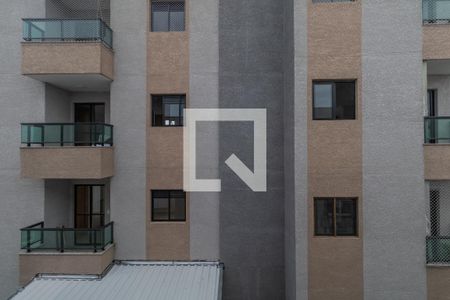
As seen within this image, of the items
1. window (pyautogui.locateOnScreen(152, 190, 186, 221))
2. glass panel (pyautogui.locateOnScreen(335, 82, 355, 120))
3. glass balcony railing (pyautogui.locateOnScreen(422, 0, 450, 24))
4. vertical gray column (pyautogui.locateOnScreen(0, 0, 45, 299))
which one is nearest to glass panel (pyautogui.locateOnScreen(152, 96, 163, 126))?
window (pyautogui.locateOnScreen(152, 190, 186, 221))

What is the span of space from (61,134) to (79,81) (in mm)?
1687

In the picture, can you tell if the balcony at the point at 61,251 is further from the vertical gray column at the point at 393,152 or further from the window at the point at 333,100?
the vertical gray column at the point at 393,152

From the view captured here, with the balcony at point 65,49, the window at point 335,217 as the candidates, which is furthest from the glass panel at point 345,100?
the balcony at point 65,49

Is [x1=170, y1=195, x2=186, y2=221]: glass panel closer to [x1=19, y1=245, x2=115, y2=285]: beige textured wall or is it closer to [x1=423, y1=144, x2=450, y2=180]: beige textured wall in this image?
[x1=19, y1=245, x2=115, y2=285]: beige textured wall

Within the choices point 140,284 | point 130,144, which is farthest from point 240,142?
point 140,284

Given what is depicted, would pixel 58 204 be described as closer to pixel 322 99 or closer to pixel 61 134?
pixel 61 134

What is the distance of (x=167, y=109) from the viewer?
915cm

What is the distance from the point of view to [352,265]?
756 centimetres

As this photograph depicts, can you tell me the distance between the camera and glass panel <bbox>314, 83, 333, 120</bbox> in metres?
7.72

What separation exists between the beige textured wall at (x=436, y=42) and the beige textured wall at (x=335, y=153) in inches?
66.1

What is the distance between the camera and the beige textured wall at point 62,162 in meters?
8.21

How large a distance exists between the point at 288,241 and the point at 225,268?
2.05 meters

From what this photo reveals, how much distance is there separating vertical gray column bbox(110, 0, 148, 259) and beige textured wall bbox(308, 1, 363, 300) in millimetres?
4738

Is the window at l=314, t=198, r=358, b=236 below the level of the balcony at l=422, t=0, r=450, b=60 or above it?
below
